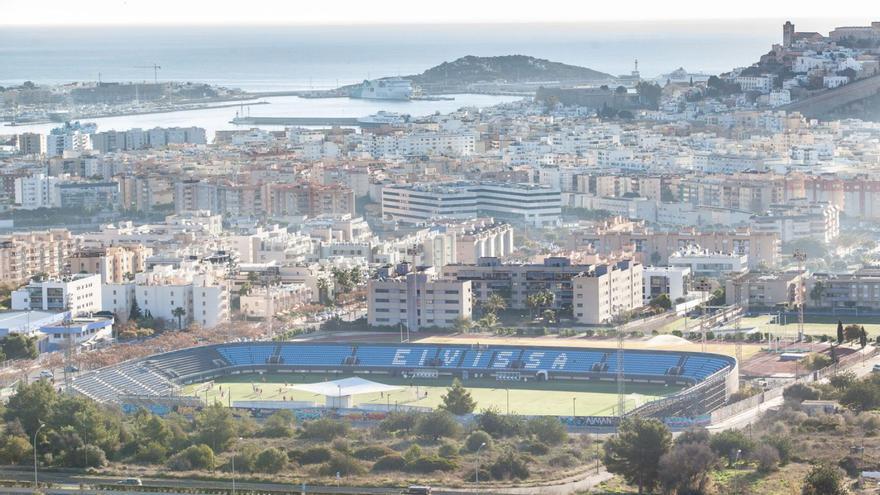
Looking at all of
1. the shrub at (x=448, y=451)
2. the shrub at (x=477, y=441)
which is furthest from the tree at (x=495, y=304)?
the shrub at (x=448, y=451)

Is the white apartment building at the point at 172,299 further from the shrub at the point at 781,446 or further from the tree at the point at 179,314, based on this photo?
the shrub at the point at 781,446

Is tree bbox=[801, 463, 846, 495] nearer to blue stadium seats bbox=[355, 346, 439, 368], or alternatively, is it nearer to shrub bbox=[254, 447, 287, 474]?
shrub bbox=[254, 447, 287, 474]

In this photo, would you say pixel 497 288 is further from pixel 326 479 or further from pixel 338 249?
pixel 326 479

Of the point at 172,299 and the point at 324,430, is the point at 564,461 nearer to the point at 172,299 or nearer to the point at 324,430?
the point at 324,430

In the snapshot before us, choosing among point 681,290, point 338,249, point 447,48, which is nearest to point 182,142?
point 338,249

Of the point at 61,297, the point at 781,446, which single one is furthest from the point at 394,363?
the point at 781,446
